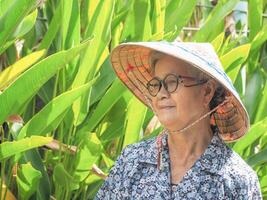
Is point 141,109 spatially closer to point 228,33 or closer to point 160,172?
point 160,172

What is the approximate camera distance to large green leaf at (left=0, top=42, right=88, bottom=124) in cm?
195

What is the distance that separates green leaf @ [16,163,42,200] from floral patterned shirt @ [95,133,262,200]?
1.16ft

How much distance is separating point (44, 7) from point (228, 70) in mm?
686

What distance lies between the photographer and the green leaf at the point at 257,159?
2512 millimetres

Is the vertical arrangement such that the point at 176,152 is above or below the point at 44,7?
below

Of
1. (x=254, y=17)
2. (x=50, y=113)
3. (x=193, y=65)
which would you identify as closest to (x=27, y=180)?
(x=50, y=113)

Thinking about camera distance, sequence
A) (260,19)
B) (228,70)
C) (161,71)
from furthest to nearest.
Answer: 1. (260,19)
2. (228,70)
3. (161,71)

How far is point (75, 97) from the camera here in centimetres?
203

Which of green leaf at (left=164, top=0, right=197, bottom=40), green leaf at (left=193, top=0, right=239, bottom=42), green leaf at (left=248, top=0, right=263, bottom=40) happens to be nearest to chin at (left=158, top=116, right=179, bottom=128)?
green leaf at (left=164, top=0, right=197, bottom=40)

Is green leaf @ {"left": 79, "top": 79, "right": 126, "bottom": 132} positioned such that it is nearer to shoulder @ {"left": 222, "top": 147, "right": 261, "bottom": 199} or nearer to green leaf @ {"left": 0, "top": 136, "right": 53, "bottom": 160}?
green leaf @ {"left": 0, "top": 136, "right": 53, "bottom": 160}

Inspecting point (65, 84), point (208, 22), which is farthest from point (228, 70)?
point (65, 84)

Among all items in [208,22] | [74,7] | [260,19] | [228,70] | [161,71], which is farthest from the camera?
[260,19]

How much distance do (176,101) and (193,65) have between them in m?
0.08

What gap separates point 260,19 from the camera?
2949mm
